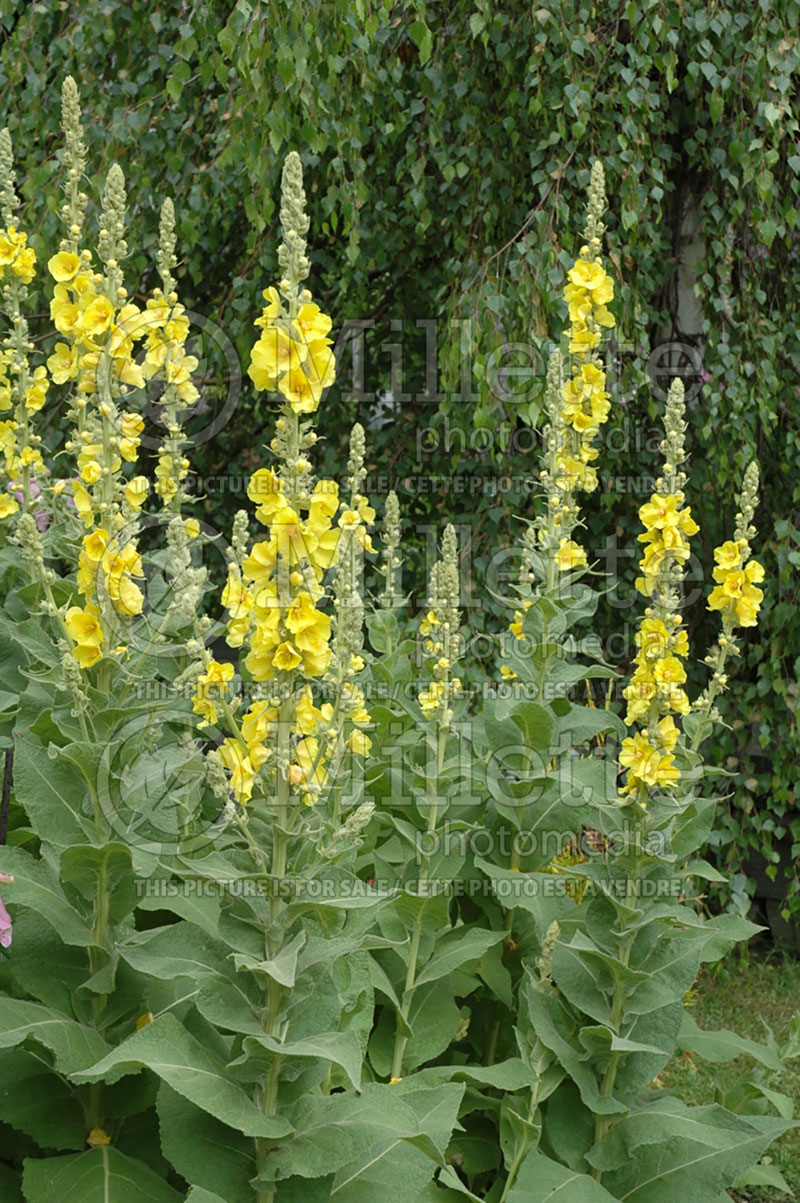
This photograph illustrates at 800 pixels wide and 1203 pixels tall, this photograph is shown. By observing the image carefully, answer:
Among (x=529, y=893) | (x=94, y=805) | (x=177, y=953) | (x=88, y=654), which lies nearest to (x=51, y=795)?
(x=94, y=805)

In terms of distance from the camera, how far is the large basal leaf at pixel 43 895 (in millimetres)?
1740

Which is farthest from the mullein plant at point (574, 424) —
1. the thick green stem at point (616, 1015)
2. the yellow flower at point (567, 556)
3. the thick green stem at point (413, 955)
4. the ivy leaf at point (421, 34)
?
the ivy leaf at point (421, 34)

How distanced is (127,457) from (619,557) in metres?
3.23

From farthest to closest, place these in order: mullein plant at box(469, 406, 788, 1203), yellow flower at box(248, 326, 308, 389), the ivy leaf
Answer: the ivy leaf < mullein plant at box(469, 406, 788, 1203) < yellow flower at box(248, 326, 308, 389)

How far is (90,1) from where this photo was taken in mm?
4328

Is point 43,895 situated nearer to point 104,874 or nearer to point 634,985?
point 104,874

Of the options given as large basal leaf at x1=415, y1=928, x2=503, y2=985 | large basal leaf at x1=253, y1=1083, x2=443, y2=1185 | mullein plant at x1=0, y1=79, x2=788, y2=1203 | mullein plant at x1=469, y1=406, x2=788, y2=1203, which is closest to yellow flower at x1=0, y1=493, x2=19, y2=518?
mullein plant at x1=0, y1=79, x2=788, y2=1203

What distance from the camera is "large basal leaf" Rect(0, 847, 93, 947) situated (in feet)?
5.71

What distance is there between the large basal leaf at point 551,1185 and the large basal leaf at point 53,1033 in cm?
77

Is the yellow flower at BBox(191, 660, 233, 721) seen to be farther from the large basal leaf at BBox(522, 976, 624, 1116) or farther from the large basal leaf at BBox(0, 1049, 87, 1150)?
the large basal leaf at BBox(522, 976, 624, 1116)

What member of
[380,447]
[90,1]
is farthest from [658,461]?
[90,1]

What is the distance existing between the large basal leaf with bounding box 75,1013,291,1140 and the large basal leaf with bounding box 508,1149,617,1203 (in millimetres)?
657

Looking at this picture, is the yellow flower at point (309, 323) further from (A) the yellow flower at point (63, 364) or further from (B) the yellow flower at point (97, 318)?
(A) the yellow flower at point (63, 364)

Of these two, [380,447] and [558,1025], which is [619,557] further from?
[558,1025]
